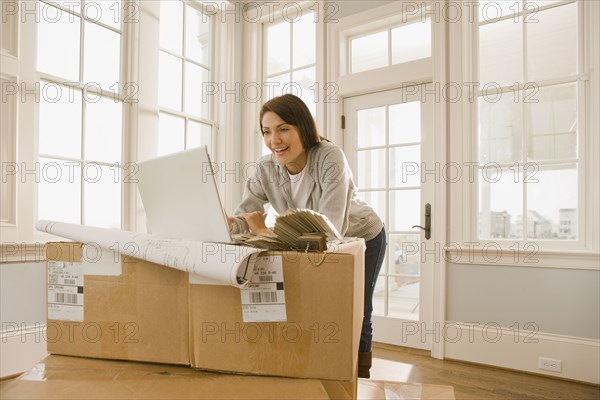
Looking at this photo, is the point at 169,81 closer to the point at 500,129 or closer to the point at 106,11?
the point at 106,11

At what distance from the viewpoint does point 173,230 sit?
868mm

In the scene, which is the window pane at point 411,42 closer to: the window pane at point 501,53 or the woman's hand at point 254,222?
the window pane at point 501,53

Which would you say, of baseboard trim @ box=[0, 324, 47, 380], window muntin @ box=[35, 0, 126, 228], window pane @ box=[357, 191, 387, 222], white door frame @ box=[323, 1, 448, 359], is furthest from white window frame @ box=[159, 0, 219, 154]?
baseboard trim @ box=[0, 324, 47, 380]

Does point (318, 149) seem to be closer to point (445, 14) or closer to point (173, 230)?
point (173, 230)

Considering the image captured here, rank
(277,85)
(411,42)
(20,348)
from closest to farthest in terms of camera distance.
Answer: (20,348)
(411,42)
(277,85)

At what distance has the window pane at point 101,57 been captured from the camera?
2.52 meters

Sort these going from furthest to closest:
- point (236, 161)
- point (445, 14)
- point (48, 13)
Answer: point (236, 161), point (445, 14), point (48, 13)

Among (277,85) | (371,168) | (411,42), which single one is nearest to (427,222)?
(371,168)

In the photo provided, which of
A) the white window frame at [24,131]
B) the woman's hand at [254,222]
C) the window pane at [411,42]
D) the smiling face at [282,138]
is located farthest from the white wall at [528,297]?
the white window frame at [24,131]

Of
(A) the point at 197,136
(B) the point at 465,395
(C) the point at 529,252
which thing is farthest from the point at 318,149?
(A) the point at 197,136

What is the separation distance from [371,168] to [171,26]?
1.89 m

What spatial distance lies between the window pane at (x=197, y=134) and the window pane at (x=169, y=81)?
203 millimetres

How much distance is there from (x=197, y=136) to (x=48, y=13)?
51.9 inches

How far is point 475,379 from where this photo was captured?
2.20 meters
